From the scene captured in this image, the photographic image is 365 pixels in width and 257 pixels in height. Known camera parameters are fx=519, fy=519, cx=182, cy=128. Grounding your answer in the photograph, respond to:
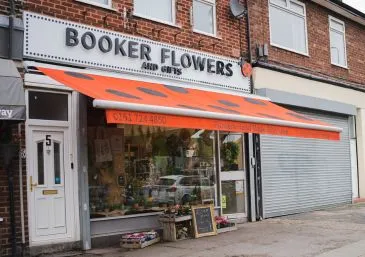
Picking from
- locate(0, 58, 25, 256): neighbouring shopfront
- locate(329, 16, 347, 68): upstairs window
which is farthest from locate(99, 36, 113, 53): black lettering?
locate(329, 16, 347, 68): upstairs window

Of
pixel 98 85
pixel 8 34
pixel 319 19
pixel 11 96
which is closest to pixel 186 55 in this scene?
pixel 98 85

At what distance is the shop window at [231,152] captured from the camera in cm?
1226

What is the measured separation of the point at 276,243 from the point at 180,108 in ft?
10.5

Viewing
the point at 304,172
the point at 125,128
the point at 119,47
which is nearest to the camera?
the point at 119,47

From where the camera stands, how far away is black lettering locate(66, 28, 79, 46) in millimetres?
9023

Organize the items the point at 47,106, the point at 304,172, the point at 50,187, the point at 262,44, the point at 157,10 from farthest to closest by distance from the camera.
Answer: the point at 304,172
the point at 262,44
the point at 157,10
the point at 47,106
the point at 50,187

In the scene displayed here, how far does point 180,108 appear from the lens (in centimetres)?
812

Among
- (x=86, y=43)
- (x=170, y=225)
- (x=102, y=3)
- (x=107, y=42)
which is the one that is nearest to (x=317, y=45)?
(x=102, y=3)

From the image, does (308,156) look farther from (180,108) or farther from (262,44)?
(180,108)

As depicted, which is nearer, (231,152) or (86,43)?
(86,43)

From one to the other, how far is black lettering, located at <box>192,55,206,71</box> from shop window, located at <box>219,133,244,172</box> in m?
1.78

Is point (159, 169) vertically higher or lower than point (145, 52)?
lower

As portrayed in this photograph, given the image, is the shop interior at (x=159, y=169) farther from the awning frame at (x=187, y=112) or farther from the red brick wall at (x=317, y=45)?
the red brick wall at (x=317, y=45)

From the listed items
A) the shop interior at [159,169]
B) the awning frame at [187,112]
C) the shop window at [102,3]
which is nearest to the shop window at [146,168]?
the shop interior at [159,169]
